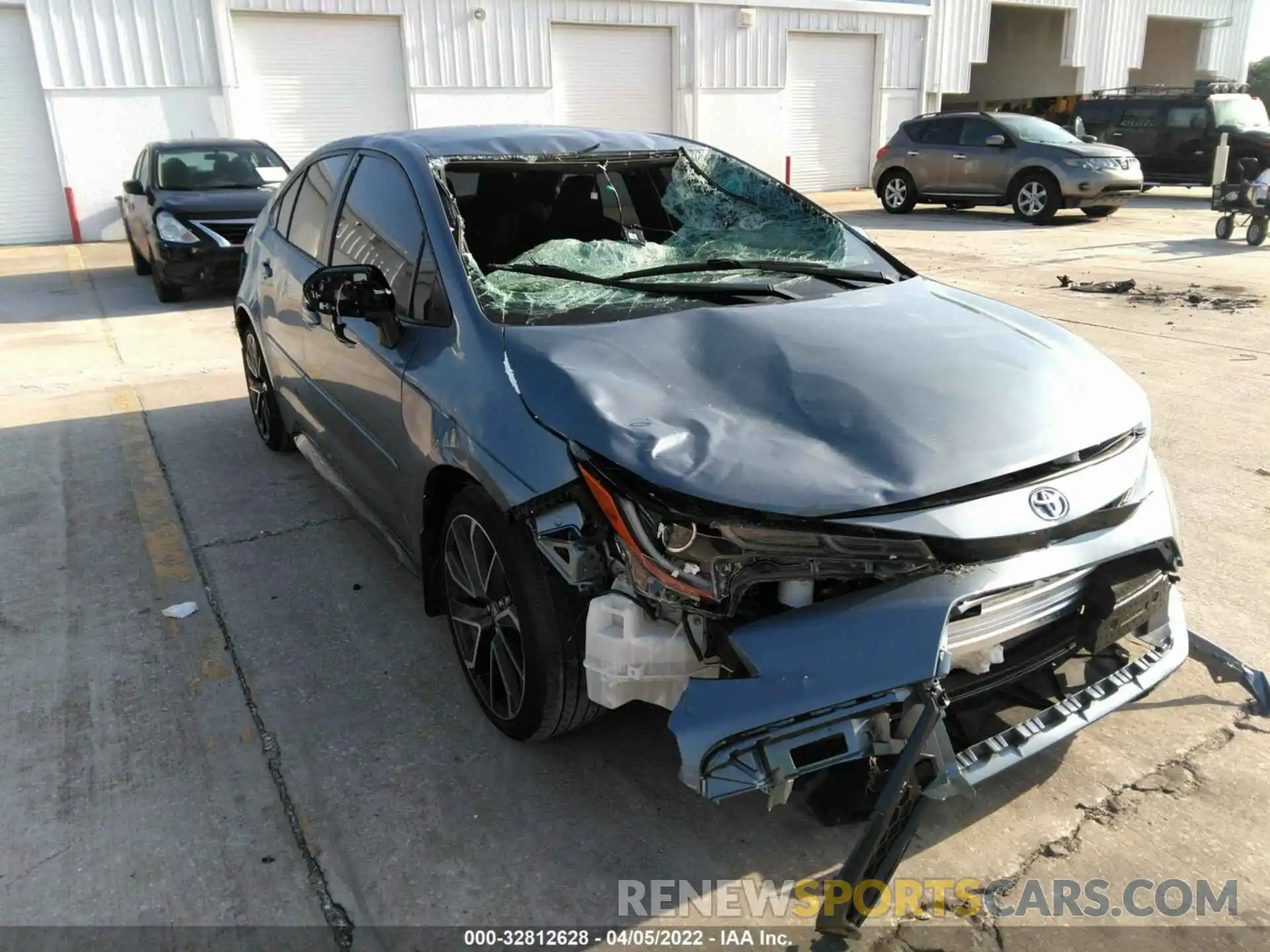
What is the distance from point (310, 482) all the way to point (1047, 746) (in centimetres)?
394

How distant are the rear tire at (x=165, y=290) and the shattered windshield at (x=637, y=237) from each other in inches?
298

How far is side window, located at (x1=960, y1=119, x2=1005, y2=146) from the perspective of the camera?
1555 cm

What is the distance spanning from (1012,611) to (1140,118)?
1888 cm

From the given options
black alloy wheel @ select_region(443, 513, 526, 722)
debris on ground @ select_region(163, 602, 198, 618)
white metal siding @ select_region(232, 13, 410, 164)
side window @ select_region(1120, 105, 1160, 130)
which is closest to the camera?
black alloy wheel @ select_region(443, 513, 526, 722)

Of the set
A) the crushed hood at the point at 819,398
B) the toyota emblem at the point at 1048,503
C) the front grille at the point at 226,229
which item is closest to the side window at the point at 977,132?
the front grille at the point at 226,229

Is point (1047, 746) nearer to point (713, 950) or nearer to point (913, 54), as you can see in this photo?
point (713, 950)

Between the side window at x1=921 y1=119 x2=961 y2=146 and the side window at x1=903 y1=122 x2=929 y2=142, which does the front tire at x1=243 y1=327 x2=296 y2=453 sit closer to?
the side window at x1=921 y1=119 x2=961 y2=146

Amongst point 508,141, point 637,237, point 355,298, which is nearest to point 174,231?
point 508,141

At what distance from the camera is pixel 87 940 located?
2342 mm

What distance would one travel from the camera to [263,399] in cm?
559

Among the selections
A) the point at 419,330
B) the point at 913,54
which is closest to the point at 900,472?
the point at 419,330

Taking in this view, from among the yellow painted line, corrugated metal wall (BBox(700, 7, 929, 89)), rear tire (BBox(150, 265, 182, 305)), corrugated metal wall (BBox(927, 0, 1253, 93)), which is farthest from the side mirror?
corrugated metal wall (BBox(927, 0, 1253, 93))

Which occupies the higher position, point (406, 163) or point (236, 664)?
point (406, 163)

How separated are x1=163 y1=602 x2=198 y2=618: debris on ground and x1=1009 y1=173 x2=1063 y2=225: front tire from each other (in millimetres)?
14279
